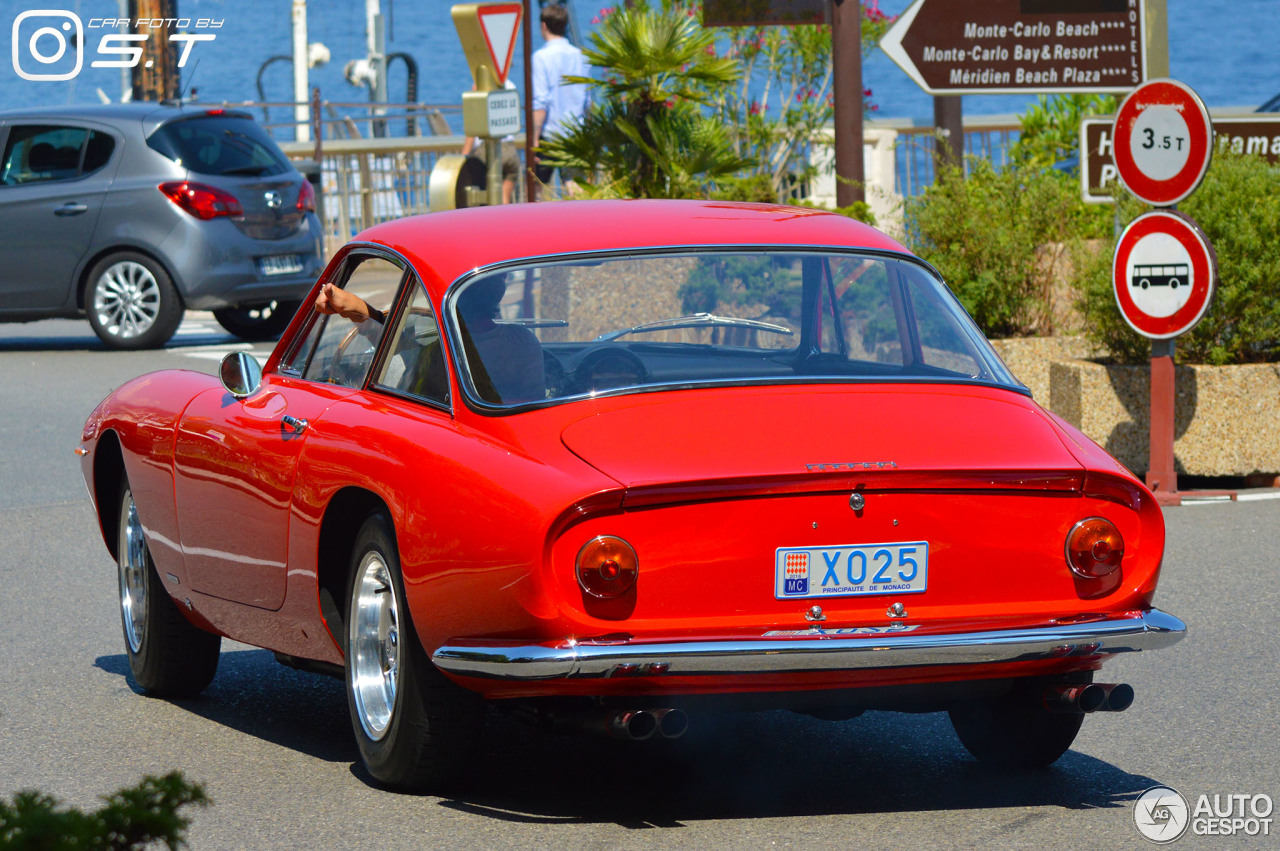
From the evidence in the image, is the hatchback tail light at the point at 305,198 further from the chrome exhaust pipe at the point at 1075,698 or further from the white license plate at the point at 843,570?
the white license plate at the point at 843,570

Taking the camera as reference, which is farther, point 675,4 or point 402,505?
point 675,4

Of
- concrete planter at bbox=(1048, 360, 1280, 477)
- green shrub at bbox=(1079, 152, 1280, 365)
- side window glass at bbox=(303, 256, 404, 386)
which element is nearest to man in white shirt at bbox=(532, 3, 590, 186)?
green shrub at bbox=(1079, 152, 1280, 365)

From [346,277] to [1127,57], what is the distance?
23.6ft

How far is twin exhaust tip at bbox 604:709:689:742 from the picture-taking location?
4652 millimetres

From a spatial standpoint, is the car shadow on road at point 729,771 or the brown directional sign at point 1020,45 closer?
the car shadow on road at point 729,771

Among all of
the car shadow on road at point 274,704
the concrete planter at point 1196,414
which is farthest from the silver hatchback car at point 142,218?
the car shadow on road at point 274,704

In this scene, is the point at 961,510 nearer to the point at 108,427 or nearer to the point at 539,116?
the point at 108,427

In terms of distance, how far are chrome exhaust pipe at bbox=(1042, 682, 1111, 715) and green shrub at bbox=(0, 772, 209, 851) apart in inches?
103

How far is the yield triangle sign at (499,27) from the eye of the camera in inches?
705

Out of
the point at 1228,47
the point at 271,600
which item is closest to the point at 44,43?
the point at 271,600

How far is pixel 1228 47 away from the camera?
5586 inches

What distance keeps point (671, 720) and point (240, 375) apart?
6.73 ft

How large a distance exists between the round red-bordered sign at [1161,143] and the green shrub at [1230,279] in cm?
59

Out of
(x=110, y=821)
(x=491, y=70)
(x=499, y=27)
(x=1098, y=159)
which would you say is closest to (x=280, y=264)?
(x=491, y=70)
